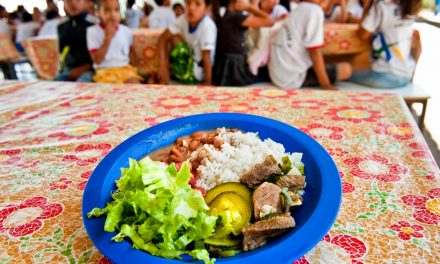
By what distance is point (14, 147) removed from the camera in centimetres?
106

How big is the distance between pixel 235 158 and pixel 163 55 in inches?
84.1

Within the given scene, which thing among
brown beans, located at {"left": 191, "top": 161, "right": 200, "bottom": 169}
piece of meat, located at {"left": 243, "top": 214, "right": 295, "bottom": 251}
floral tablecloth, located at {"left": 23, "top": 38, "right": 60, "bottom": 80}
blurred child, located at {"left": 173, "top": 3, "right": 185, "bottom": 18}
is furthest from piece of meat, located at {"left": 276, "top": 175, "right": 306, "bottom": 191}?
blurred child, located at {"left": 173, "top": 3, "right": 185, "bottom": 18}

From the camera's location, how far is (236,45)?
260cm

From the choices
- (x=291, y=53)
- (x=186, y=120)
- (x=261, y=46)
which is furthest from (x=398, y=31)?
(x=186, y=120)

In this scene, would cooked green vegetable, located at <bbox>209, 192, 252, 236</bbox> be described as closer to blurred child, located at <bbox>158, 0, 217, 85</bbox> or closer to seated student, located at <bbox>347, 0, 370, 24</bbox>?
blurred child, located at <bbox>158, 0, 217, 85</bbox>

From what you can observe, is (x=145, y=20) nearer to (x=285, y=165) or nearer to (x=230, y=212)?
(x=285, y=165)

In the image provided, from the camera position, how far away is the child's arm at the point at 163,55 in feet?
8.91

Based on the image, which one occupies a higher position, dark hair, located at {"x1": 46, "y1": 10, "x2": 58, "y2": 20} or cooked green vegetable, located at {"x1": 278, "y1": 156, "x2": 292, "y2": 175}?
dark hair, located at {"x1": 46, "y1": 10, "x2": 58, "y2": 20}

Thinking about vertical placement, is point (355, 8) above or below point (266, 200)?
above

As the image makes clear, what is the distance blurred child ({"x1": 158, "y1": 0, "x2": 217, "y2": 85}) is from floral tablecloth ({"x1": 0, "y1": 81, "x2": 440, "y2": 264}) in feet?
3.53

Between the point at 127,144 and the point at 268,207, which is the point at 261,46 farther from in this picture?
the point at 268,207

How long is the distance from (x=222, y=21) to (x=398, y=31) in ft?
4.19

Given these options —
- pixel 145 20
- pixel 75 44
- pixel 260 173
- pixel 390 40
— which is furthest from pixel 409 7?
pixel 145 20

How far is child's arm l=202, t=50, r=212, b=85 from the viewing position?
8.41 ft
